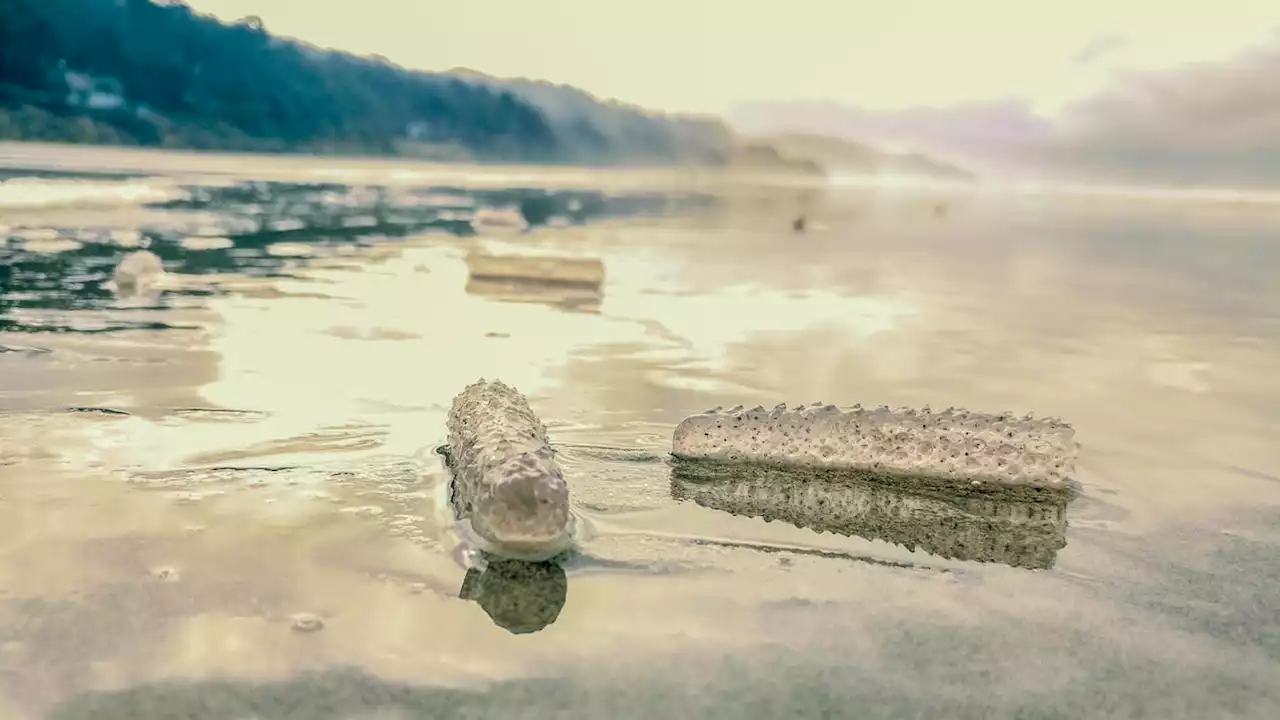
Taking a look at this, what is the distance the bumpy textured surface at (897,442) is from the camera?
17.4 feet

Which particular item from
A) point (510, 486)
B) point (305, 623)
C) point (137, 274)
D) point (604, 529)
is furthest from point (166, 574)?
point (137, 274)

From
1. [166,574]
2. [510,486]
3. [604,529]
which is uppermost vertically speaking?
[510,486]

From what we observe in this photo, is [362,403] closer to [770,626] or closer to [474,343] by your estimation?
[474,343]

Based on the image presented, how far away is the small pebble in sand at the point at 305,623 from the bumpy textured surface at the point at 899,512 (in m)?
1.94

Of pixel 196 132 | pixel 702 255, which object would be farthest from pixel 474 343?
pixel 196 132

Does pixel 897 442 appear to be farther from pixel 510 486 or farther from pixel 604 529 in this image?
pixel 510 486

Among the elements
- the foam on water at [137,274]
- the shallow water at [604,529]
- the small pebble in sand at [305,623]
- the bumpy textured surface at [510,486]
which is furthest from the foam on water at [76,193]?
the small pebble in sand at [305,623]

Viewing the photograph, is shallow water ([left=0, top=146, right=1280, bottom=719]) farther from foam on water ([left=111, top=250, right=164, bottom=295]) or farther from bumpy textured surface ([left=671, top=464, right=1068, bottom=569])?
foam on water ([left=111, top=250, right=164, bottom=295])

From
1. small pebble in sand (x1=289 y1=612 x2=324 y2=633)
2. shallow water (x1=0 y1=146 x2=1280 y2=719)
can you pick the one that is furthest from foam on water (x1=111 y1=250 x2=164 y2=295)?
small pebble in sand (x1=289 y1=612 x2=324 y2=633)

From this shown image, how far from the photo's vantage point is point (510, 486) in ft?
13.3

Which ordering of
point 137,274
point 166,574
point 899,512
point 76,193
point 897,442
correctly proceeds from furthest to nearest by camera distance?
point 76,193
point 137,274
point 897,442
point 899,512
point 166,574

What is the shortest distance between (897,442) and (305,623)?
310cm

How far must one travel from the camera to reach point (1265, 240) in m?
26.6

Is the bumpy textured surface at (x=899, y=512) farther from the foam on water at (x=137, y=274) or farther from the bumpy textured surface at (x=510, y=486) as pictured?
the foam on water at (x=137, y=274)
